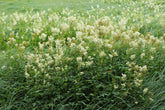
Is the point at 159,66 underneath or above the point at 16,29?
underneath

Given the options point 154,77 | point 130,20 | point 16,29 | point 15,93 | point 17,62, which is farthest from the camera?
point 130,20

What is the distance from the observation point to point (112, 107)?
3076mm

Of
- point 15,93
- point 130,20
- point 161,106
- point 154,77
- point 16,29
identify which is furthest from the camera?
point 130,20

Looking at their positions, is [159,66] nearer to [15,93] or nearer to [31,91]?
[31,91]

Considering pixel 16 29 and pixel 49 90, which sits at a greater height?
pixel 16 29

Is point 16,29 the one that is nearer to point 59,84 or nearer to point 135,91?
point 59,84

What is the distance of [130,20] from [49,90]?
572 centimetres

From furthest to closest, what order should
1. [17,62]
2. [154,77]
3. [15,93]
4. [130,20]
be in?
1. [130,20]
2. [17,62]
3. [154,77]
4. [15,93]

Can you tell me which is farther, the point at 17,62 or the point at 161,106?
the point at 17,62

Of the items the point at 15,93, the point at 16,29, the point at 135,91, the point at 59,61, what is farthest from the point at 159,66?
the point at 16,29

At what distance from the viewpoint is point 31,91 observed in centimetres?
332

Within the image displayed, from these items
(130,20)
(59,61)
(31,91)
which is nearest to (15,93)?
(31,91)

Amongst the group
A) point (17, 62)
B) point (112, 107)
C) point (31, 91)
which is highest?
point (17, 62)

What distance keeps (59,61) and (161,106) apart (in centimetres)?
190
